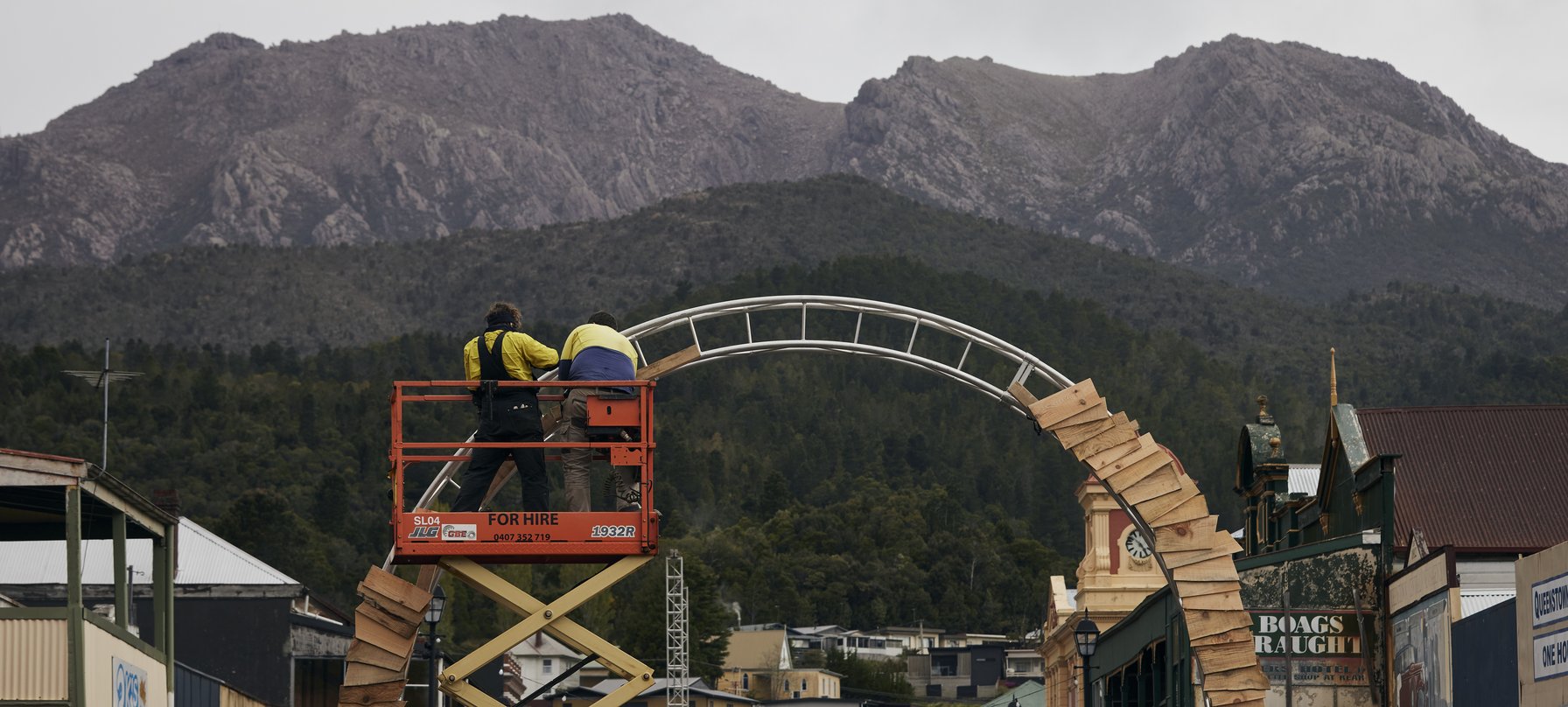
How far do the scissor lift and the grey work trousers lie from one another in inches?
4.4

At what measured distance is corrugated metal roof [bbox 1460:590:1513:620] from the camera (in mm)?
28828

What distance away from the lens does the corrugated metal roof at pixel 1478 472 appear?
36.7 m

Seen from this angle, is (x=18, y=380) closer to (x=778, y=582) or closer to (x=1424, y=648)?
(x=778, y=582)

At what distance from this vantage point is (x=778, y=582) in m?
171

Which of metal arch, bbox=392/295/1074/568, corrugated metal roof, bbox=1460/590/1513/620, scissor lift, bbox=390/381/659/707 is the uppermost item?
metal arch, bbox=392/295/1074/568

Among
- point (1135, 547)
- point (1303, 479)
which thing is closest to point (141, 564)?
point (1135, 547)

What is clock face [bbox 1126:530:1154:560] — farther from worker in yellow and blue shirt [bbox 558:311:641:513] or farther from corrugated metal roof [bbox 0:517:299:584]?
worker in yellow and blue shirt [bbox 558:311:641:513]

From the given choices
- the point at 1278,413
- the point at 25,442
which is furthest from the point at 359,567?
the point at 1278,413

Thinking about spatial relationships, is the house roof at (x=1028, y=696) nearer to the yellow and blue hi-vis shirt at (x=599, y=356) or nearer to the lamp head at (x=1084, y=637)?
the lamp head at (x=1084, y=637)

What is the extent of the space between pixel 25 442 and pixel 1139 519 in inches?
6022

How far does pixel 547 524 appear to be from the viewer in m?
22.3

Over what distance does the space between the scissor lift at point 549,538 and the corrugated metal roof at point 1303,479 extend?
93.4ft

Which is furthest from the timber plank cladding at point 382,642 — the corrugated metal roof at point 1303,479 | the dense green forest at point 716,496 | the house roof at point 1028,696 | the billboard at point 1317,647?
the dense green forest at point 716,496

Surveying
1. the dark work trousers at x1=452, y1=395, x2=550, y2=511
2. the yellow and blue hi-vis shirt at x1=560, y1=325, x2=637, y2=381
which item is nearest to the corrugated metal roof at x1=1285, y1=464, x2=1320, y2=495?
the yellow and blue hi-vis shirt at x1=560, y1=325, x2=637, y2=381
